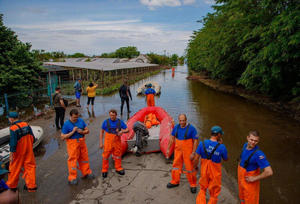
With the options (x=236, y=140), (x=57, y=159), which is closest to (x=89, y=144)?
(x=57, y=159)

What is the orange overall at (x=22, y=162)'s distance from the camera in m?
4.23

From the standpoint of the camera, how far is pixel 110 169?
5484 mm

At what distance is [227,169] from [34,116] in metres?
8.93

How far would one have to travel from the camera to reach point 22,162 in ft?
14.3

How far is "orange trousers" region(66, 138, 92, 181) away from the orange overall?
2.54 ft

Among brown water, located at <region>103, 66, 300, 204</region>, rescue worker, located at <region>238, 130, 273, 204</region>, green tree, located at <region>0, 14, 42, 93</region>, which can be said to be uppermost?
green tree, located at <region>0, 14, 42, 93</region>

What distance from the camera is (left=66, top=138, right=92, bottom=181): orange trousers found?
4598mm

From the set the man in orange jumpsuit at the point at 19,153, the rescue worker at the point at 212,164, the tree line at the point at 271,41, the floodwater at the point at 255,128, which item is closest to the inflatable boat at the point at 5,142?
the man in orange jumpsuit at the point at 19,153

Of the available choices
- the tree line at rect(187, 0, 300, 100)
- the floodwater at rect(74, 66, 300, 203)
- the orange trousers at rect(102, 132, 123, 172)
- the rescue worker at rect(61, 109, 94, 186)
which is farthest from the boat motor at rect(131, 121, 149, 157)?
the tree line at rect(187, 0, 300, 100)

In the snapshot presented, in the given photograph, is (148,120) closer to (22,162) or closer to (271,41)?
(22,162)

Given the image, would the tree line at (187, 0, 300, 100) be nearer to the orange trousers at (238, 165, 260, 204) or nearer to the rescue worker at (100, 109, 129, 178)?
the orange trousers at (238, 165, 260, 204)

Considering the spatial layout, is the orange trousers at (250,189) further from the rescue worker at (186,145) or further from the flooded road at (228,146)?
the flooded road at (228,146)

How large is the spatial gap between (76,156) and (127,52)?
312 feet

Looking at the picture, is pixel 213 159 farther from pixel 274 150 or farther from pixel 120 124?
Answer: pixel 274 150
